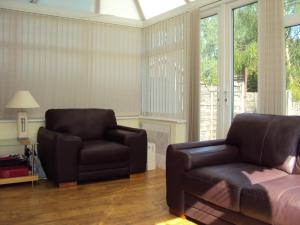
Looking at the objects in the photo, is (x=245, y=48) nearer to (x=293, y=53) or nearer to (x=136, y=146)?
(x=293, y=53)

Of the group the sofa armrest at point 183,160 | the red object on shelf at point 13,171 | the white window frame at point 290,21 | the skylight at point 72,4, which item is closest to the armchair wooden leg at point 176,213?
the sofa armrest at point 183,160

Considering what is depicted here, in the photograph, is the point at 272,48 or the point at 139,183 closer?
the point at 272,48

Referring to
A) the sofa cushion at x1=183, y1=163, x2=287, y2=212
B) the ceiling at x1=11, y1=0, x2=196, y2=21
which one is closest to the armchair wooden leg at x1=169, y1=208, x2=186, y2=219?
the sofa cushion at x1=183, y1=163, x2=287, y2=212

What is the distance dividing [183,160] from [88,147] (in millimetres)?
1503

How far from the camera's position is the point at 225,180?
2342mm

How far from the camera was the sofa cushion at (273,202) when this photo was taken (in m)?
1.87

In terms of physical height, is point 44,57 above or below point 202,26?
below

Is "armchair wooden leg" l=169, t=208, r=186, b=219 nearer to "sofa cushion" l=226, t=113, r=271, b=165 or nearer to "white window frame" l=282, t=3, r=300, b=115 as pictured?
"sofa cushion" l=226, t=113, r=271, b=165

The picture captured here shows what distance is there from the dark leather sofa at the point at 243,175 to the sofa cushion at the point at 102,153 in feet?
3.91

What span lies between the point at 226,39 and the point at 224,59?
246mm

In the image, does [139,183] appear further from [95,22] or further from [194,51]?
[95,22]

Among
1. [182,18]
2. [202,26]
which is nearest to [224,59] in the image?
[202,26]

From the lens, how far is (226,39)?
3863 mm

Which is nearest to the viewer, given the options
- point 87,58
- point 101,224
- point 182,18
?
point 101,224
